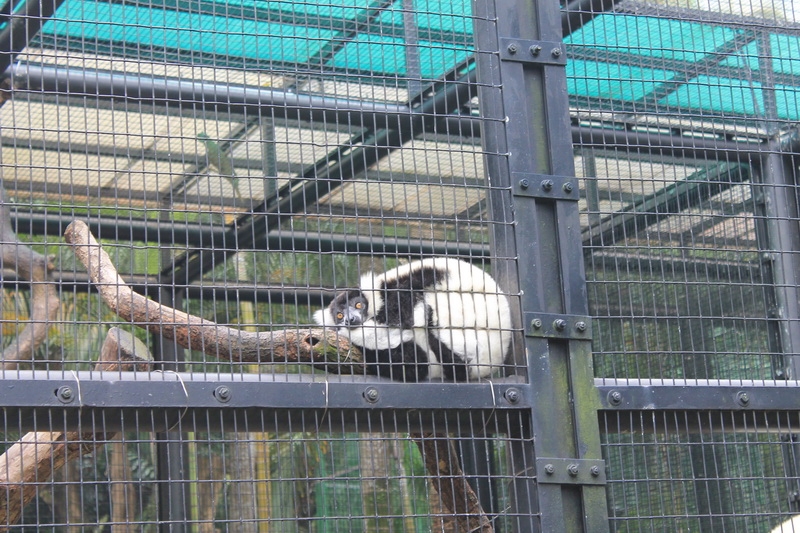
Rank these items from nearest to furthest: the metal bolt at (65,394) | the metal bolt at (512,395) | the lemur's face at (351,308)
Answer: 1. the metal bolt at (65,394)
2. the metal bolt at (512,395)
3. the lemur's face at (351,308)

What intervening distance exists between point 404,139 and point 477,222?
240 cm

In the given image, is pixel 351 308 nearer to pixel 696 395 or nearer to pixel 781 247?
pixel 781 247

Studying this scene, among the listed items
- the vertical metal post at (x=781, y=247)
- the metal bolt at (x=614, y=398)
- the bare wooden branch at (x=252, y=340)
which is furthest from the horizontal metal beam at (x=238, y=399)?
the vertical metal post at (x=781, y=247)

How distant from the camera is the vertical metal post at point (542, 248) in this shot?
3.02m

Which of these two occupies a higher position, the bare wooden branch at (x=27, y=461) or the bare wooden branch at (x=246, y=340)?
the bare wooden branch at (x=246, y=340)

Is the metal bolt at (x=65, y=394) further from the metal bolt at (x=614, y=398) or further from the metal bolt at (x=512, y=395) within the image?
the metal bolt at (x=614, y=398)

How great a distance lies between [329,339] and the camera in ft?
12.5

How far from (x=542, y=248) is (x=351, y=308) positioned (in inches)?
83.9

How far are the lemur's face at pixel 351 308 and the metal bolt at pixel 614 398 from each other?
210cm

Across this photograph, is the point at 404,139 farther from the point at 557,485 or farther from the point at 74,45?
the point at 557,485

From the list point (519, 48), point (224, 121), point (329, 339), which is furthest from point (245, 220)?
point (519, 48)

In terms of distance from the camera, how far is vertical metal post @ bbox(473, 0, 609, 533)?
302 centimetres

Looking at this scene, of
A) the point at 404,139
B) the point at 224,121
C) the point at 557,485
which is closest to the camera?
the point at 557,485

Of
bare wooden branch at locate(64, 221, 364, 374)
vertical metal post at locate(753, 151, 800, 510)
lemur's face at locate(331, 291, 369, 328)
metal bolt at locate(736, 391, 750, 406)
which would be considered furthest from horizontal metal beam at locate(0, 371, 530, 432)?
vertical metal post at locate(753, 151, 800, 510)
